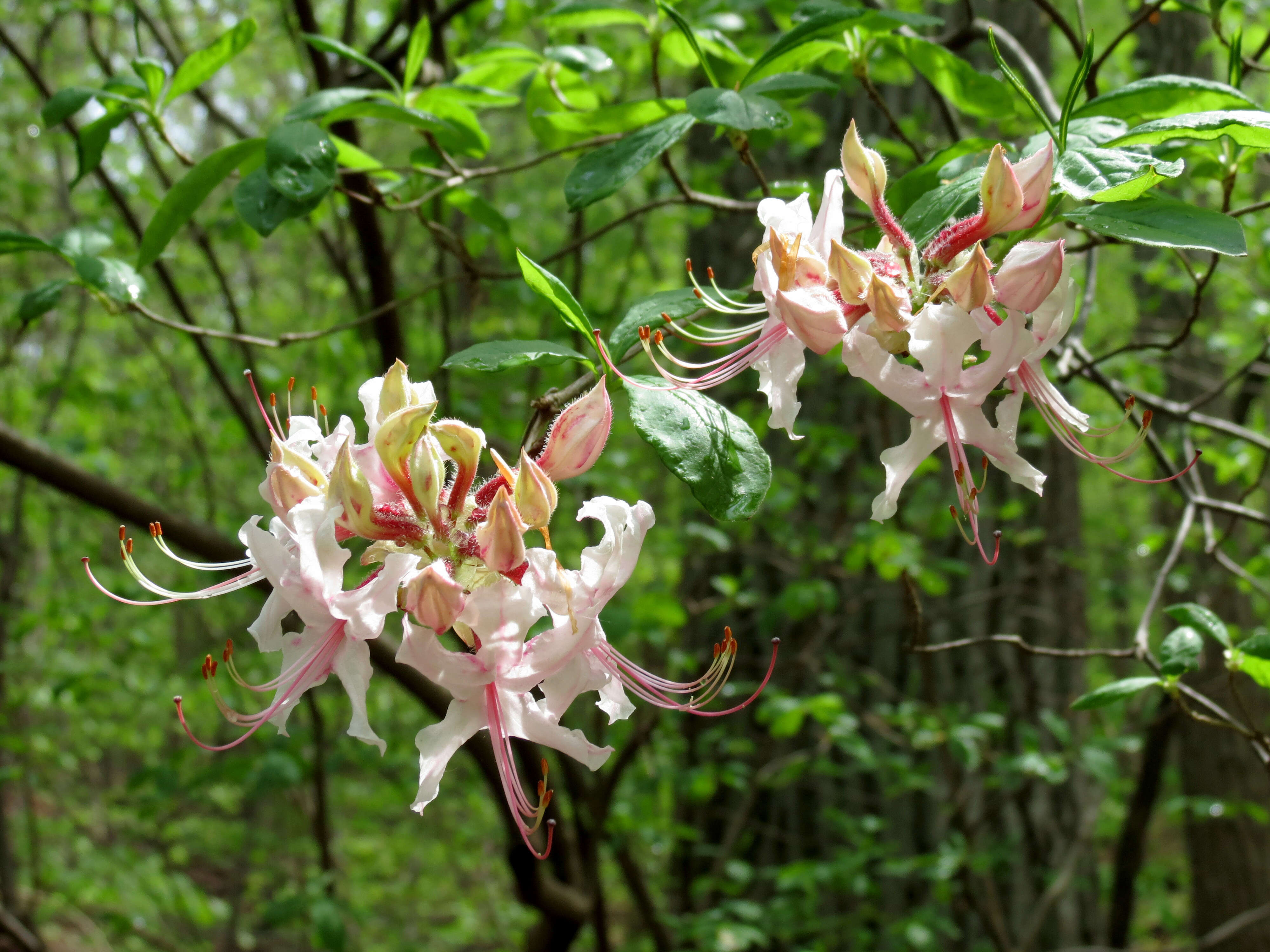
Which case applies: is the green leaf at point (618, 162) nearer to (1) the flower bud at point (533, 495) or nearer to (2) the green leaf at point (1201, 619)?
(1) the flower bud at point (533, 495)

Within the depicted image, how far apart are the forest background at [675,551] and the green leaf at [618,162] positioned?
20 centimetres

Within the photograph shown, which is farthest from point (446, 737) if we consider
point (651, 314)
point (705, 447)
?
point (651, 314)

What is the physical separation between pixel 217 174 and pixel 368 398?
0.49m

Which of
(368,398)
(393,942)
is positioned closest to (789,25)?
(368,398)

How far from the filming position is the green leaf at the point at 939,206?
86 centimetres

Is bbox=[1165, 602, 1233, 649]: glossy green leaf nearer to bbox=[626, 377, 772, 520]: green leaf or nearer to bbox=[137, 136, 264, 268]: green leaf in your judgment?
bbox=[626, 377, 772, 520]: green leaf

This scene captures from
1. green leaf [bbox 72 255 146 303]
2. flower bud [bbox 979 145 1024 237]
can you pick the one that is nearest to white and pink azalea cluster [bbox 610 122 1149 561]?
flower bud [bbox 979 145 1024 237]

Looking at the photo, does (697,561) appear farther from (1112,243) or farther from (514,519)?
(514,519)

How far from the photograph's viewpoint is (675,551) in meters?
3.23

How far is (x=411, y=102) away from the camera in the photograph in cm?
138

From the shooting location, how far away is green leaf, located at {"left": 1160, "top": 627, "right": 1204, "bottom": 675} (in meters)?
1.20

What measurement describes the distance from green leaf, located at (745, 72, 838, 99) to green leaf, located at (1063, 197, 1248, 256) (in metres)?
0.42

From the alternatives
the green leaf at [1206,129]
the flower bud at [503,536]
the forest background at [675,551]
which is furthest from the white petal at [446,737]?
the green leaf at [1206,129]

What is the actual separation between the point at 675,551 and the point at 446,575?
2.49 meters
